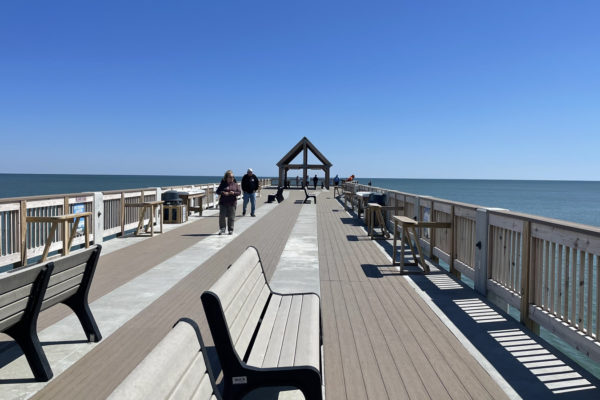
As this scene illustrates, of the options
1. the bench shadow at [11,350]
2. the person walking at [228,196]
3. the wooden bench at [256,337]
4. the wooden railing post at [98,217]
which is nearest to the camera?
the wooden bench at [256,337]

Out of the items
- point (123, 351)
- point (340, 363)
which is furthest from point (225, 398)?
point (123, 351)

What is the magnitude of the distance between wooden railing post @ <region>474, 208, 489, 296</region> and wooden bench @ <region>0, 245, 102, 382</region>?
472cm

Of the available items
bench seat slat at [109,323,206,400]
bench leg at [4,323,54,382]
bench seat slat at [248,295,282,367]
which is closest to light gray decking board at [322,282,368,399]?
bench seat slat at [248,295,282,367]

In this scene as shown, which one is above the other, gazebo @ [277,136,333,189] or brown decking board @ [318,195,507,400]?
gazebo @ [277,136,333,189]

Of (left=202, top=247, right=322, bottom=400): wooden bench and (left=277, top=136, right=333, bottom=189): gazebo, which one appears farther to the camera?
(left=277, top=136, right=333, bottom=189): gazebo

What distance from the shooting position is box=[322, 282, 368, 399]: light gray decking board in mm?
3223

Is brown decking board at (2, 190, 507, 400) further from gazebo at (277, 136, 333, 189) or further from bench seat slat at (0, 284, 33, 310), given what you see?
gazebo at (277, 136, 333, 189)

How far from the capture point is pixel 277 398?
3.08 metres

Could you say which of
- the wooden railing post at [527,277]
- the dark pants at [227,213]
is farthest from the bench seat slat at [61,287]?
the dark pants at [227,213]

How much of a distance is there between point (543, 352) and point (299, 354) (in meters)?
2.67

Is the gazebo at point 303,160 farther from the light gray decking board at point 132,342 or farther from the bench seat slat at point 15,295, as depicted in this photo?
the bench seat slat at point 15,295

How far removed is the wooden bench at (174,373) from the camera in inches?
53.6

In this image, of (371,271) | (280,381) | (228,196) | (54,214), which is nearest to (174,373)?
(280,381)

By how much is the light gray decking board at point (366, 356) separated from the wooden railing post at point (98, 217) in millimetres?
6523
